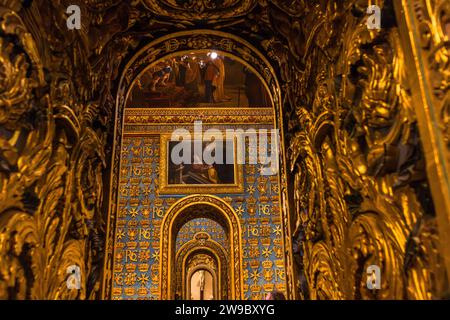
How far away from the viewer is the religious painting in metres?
13.2

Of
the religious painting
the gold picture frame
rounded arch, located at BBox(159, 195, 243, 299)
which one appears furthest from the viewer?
the gold picture frame

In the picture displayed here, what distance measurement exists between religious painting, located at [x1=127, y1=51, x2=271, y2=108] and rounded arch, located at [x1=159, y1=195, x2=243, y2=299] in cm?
329

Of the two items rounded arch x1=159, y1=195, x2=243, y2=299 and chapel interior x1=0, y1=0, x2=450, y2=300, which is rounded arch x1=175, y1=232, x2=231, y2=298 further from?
chapel interior x1=0, y1=0, x2=450, y2=300

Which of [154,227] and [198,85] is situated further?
[198,85]

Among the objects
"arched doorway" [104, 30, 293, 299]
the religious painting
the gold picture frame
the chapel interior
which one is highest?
the religious painting

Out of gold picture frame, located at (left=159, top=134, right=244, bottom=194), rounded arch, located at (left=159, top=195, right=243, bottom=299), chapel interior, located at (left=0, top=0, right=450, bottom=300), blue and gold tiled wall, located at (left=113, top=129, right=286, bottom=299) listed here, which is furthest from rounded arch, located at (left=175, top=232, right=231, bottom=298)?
chapel interior, located at (left=0, top=0, right=450, bottom=300)

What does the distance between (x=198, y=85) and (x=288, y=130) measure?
9225 millimetres

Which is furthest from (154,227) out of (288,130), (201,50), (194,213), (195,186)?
(288,130)

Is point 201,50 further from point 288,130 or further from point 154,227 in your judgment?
point 154,227

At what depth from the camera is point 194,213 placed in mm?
13930

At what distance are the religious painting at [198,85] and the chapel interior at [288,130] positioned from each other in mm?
7528

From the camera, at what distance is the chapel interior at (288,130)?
2391 mm
